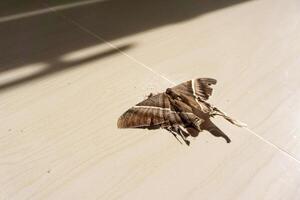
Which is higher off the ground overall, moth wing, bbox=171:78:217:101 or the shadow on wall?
the shadow on wall

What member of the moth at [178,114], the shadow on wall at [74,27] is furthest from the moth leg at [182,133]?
the shadow on wall at [74,27]

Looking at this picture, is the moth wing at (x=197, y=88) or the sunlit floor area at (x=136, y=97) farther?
the moth wing at (x=197, y=88)

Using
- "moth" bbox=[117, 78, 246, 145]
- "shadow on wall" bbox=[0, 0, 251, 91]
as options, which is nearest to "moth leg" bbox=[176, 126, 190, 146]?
"moth" bbox=[117, 78, 246, 145]

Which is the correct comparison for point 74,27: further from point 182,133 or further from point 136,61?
point 182,133

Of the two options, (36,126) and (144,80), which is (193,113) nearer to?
(144,80)

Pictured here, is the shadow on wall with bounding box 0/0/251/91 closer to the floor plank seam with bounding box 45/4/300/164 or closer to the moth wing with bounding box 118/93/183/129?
the floor plank seam with bounding box 45/4/300/164

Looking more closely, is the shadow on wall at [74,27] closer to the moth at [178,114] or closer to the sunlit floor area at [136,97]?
the sunlit floor area at [136,97]

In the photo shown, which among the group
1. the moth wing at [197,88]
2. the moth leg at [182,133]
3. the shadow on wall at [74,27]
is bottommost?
the moth leg at [182,133]
